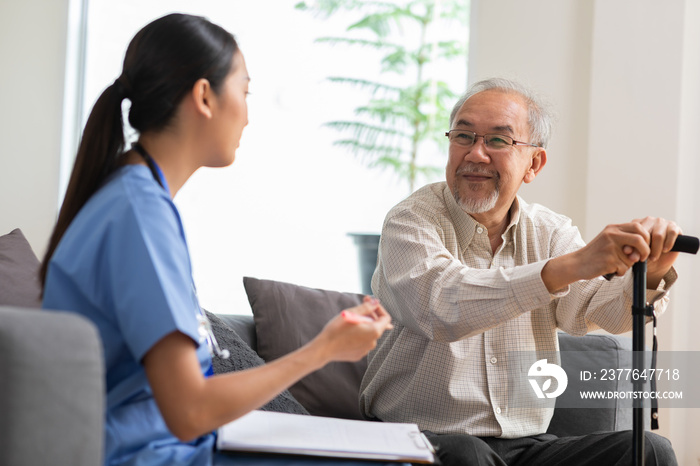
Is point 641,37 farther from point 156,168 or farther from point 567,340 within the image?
point 156,168

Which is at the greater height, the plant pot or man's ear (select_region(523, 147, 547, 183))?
man's ear (select_region(523, 147, 547, 183))

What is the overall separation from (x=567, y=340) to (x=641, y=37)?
117cm

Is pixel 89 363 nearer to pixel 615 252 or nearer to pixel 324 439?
pixel 324 439

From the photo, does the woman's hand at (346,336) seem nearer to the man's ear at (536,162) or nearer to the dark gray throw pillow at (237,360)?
the dark gray throw pillow at (237,360)

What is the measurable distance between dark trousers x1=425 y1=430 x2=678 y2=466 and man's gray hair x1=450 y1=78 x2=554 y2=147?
2.66ft

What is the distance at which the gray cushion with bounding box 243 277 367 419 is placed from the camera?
224 centimetres

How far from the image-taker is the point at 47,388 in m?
0.93

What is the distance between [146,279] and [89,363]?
0.14 metres

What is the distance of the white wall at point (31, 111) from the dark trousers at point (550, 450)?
2.42m

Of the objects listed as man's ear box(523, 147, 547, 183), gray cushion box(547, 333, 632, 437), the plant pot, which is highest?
man's ear box(523, 147, 547, 183)

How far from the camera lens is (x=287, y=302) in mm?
2336

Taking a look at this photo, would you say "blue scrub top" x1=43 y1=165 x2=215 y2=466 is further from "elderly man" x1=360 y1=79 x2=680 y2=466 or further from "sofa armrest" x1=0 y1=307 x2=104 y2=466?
"elderly man" x1=360 y1=79 x2=680 y2=466

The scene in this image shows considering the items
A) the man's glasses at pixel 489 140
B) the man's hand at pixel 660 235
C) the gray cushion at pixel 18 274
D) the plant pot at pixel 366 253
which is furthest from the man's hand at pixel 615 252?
the plant pot at pixel 366 253

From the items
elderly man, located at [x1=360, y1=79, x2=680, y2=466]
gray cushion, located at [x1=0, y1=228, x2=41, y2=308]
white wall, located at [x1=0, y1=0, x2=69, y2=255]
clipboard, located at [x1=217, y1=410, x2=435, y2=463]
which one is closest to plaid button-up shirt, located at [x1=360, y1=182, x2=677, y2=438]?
elderly man, located at [x1=360, y1=79, x2=680, y2=466]
